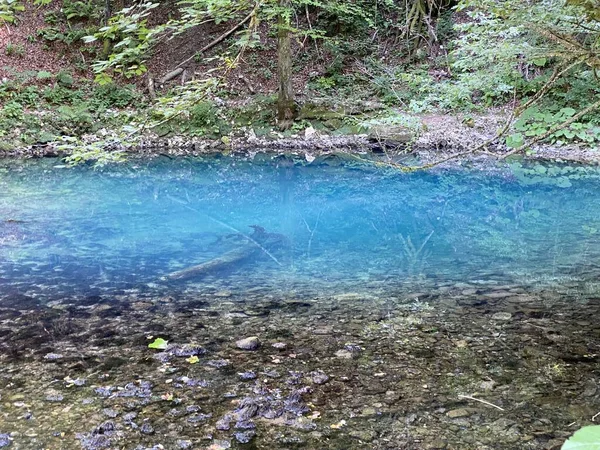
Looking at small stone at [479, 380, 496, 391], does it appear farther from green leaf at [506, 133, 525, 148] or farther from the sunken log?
green leaf at [506, 133, 525, 148]

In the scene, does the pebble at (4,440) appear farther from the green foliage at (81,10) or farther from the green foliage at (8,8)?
the green foliage at (81,10)

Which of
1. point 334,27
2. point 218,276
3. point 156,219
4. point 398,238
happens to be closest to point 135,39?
point 218,276

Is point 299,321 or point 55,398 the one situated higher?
point 55,398

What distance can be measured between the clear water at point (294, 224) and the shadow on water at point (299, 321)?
2.1 inches

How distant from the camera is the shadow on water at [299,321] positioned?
299 centimetres

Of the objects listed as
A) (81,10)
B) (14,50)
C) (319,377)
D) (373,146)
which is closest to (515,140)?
(373,146)

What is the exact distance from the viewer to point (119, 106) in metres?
17.4

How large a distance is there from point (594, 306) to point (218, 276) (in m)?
4.12

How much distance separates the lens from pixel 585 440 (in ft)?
2.14

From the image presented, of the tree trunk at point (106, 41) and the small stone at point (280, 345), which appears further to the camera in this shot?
the tree trunk at point (106, 41)

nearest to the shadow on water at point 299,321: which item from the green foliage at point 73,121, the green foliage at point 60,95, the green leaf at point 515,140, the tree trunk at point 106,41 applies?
the green leaf at point 515,140

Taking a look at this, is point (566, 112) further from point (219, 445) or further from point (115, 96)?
point (115, 96)

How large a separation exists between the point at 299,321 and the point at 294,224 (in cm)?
451

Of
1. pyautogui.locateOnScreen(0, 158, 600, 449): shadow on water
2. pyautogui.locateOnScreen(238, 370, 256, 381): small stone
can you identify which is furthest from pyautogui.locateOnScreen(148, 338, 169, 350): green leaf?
pyautogui.locateOnScreen(238, 370, 256, 381): small stone
